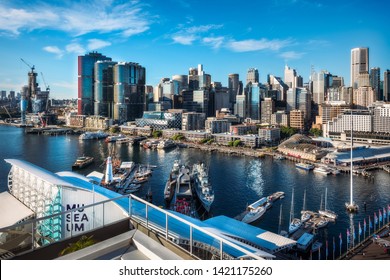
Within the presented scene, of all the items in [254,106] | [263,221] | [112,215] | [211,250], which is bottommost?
[263,221]

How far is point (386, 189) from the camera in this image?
23.1 ft

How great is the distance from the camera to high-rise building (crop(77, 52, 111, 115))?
2397cm

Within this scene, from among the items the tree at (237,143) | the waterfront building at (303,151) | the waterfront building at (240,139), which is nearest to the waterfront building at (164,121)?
the waterfront building at (240,139)

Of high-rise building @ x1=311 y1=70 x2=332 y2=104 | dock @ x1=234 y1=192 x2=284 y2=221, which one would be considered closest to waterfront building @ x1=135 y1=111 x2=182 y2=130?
dock @ x1=234 y1=192 x2=284 y2=221

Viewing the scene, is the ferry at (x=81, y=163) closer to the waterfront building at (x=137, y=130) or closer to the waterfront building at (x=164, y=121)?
the waterfront building at (x=137, y=130)

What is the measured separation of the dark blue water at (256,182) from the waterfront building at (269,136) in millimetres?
3118

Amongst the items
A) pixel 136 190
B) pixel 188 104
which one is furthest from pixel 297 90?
pixel 136 190

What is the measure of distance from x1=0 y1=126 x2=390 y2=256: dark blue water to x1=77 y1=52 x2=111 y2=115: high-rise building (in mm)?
12624

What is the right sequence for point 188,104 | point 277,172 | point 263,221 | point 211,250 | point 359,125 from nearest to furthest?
point 211,250
point 263,221
point 277,172
point 359,125
point 188,104

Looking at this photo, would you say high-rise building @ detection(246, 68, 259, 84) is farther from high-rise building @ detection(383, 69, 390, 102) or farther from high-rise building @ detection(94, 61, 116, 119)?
high-rise building @ detection(94, 61, 116, 119)

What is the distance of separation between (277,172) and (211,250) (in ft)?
25.7

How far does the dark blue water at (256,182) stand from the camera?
5411 millimetres

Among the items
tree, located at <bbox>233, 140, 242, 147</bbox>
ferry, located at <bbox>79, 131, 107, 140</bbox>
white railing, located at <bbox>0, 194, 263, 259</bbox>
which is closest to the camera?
white railing, located at <bbox>0, 194, 263, 259</bbox>
